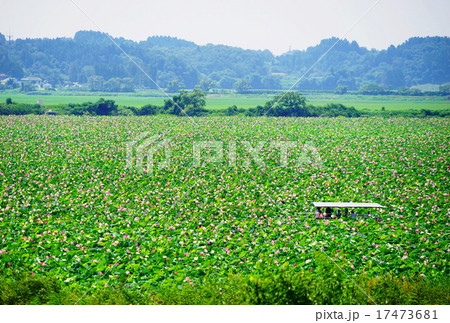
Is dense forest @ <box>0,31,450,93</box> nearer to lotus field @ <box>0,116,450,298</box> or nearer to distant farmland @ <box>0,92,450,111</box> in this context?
distant farmland @ <box>0,92,450,111</box>

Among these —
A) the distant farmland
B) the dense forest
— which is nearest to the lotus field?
the distant farmland

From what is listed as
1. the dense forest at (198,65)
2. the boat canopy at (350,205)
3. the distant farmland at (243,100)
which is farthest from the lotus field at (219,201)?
the dense forest at (198,65)

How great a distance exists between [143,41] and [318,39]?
4.44m

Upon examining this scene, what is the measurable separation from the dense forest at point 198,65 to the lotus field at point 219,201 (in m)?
1.18

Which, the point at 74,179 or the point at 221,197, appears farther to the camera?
the point at 74,179

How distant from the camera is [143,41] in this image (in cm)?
1158

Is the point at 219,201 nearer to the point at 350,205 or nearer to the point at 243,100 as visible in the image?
the point at 350,205

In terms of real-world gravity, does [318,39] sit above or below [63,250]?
above

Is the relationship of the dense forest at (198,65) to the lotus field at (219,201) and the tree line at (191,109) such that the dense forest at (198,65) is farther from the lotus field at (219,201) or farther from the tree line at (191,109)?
the lotus field at (219,201)

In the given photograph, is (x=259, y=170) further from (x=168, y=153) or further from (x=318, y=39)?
(x=318, y=39)

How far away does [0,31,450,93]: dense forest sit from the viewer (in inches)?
381

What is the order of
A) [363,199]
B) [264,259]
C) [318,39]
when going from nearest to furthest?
1. [264,259]
2. [363,199]
3. [318,39]

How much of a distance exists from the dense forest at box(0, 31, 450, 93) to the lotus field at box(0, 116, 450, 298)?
46.3 inches
